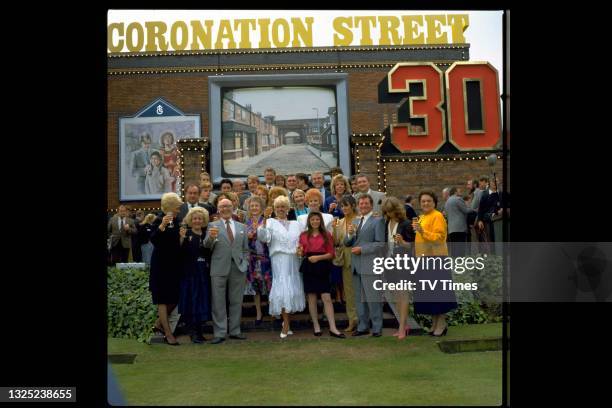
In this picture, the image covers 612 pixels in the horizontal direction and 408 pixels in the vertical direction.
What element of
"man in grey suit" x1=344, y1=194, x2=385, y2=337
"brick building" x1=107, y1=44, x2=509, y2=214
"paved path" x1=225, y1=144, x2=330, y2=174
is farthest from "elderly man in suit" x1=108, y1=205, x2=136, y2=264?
"man in grey suit" x1=344, y1=194, x2=385, y2=337

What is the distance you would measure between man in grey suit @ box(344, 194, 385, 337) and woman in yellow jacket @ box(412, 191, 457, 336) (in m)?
0.48

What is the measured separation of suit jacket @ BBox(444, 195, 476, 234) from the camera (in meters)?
7.49

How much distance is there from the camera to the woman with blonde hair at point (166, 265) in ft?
20.5

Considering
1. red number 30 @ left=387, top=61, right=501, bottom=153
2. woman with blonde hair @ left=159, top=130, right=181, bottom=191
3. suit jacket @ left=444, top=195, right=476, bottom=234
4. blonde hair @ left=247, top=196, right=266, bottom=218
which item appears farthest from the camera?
woman with blonde hair @ left=159, top=130, right=181, bottom=191

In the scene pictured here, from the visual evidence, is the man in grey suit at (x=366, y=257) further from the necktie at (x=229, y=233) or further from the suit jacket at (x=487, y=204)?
the suit jacket at (x=487, y=204)

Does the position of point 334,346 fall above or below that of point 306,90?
below

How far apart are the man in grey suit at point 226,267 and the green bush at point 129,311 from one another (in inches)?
33.3

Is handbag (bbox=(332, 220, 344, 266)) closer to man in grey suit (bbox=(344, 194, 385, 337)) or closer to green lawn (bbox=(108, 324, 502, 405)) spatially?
man in grey suit (bbox=(344, 194, 385, 337))

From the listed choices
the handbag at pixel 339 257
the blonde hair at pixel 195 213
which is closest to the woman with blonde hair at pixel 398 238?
the handbag at pixel 339 257

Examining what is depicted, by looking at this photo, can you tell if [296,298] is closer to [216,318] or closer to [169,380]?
[216,318]

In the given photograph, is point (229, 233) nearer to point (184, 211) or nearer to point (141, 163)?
point (184, 211)

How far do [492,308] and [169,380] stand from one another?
11.8 feet
